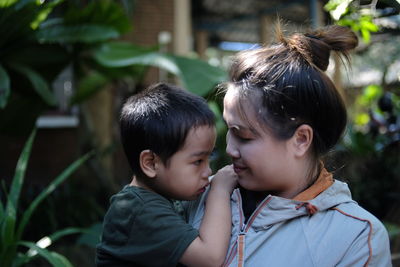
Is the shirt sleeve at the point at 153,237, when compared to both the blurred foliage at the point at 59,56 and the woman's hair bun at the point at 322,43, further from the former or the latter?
the blurred foliage at the point at 59,56

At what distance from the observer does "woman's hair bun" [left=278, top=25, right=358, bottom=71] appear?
162 cm

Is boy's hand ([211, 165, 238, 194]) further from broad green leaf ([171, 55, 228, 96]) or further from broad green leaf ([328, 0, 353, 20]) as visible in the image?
broad green leaf ([171, 55, 228, 96])

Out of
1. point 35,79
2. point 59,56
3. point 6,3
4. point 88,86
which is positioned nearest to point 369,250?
point 6,3

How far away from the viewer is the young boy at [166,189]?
152cm

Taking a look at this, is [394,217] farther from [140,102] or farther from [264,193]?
[140,102]

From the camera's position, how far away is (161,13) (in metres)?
7.55

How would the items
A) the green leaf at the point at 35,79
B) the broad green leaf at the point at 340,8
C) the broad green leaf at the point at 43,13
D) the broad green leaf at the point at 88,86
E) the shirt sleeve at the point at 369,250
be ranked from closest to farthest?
the shirt sleeve at the point at 369,250, the broad green leaf at the point at 340,8, the broad green leaf at the point at 43,13, the green leaf at the point at 35,79, the broad green leaf at the point at 88,86

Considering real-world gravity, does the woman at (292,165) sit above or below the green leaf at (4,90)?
below

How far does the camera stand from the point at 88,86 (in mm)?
5504

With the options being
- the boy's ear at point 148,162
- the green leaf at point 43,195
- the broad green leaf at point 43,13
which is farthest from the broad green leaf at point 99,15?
the boy's ear at point 148,162

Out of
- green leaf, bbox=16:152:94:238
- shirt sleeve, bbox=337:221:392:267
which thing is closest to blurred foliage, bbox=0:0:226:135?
green leaf, bbox=16:152:94:238

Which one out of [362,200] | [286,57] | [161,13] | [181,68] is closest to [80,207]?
[181,68]

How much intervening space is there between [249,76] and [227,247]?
56 cm

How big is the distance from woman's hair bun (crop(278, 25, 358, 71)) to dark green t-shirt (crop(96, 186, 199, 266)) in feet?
2.26
